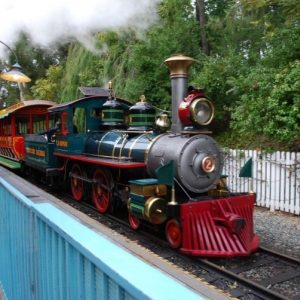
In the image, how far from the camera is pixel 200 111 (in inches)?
218

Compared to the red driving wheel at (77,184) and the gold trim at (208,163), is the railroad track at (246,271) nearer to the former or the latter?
the gold trim at (208,163)

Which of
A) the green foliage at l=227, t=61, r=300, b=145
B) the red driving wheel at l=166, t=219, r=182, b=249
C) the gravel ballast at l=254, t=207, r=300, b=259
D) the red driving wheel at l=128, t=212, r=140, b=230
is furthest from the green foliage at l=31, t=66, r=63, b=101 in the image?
the red driving wheel at l=166, t=219, r=182, b=249

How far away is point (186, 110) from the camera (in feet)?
17.8

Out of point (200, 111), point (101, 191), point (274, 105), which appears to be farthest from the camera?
point (274, 105)

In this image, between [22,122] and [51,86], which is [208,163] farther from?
[51,86]

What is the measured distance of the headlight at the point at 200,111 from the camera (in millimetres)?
5406

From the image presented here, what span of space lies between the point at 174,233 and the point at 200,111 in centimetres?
195

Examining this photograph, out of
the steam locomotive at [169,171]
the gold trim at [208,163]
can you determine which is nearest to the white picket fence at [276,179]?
the gold trim at [208,163]

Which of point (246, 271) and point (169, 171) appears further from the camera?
point (169, 171)

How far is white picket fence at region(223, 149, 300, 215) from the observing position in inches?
295

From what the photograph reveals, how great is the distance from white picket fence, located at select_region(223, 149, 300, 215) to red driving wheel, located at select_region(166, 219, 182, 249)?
278 cm

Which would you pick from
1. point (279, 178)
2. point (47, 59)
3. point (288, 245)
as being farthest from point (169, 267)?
point (47, 59)

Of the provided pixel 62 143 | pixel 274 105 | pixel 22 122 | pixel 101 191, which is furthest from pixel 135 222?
pixel 22 122

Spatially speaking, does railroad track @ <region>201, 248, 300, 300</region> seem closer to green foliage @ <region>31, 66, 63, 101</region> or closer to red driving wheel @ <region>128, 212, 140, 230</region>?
red driving wheel @ <region>128, 212, 140, 230</region>
